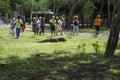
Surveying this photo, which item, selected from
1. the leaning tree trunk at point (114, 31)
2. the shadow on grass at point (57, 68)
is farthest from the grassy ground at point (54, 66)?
the leaning tree trunk at point (114, 31)

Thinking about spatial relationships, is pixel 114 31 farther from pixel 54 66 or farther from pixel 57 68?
pixel 57 68

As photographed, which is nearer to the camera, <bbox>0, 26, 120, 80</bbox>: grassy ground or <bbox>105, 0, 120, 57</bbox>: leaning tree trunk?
<bbox>0, 26, 120, 80</bbox>: grassy ground

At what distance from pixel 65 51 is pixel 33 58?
2.92m

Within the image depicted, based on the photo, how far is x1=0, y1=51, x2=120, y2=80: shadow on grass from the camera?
10125 mm

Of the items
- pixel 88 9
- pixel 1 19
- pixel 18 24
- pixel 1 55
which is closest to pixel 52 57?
pixel 1 55

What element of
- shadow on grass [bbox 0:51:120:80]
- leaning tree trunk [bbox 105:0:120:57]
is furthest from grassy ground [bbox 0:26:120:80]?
leaning tree trunk [bbox 105:0:120:57]

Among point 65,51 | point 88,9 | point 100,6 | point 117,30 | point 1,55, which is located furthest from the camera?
point 100,6

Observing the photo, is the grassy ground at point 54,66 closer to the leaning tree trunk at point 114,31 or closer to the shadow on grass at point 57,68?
the shadow on grass at point 57,68

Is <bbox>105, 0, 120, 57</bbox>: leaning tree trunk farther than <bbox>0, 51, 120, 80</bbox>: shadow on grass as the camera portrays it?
Yes

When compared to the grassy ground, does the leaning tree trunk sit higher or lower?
higher

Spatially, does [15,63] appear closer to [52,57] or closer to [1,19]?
[52,57]

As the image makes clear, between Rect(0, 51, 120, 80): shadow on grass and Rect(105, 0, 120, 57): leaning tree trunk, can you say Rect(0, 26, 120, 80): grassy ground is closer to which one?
Rect(0, 51, 120, 80): shadow on grass

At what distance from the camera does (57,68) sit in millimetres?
11625

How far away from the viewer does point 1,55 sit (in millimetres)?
15023
